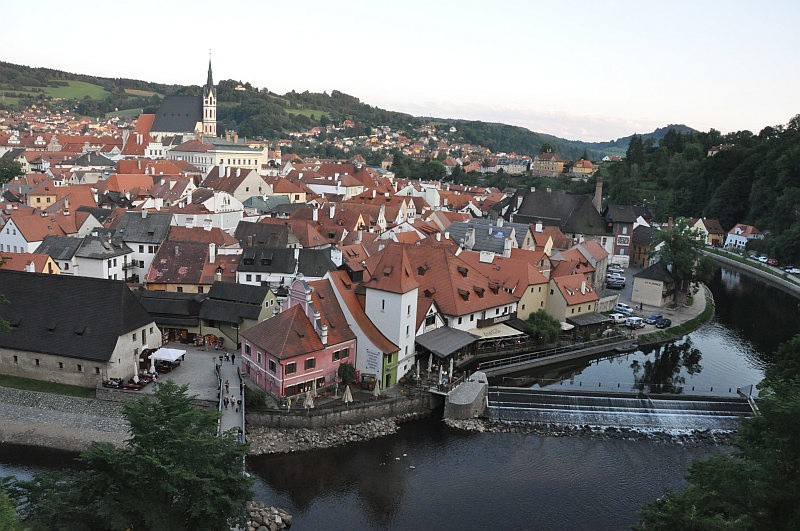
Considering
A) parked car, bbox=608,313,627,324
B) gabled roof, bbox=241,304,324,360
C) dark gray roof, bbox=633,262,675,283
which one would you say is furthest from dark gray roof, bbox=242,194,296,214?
gabled roof, bbox=241,304,324,360

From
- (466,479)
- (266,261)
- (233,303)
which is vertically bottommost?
(466,479)

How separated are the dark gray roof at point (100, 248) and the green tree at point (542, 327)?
27832 millimetres

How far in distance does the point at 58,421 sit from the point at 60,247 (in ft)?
65.2

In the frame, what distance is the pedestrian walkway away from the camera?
27281mm

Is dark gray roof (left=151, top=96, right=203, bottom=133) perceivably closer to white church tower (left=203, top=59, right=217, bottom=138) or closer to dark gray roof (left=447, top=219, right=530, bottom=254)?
white church tower (left=203, top=59, right=217, bottom=138)

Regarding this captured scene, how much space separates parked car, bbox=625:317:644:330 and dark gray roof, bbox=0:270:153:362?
31.6 m

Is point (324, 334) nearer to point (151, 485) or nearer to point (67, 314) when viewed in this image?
point (67, 314)

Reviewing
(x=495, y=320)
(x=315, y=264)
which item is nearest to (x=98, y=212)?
(x=315, y=264)

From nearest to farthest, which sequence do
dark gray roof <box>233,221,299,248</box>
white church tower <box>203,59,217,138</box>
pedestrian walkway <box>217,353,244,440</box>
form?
1. pedestrian walkway <box>217,353,244,440</box>
2. dark gray roof <box>233,221,299,248</box>
3. white church tower <box>203,59,217,138</box>

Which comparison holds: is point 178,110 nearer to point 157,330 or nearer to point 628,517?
point 157,330

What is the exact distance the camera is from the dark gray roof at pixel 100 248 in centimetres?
4350

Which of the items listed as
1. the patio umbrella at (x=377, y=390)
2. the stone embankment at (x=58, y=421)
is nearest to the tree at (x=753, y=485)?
the patio umbrella at (x=377, y=390)

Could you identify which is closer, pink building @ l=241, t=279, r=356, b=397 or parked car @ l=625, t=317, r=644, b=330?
pink building @ l=241, t=279, r=356, b=397

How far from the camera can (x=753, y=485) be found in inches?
602
